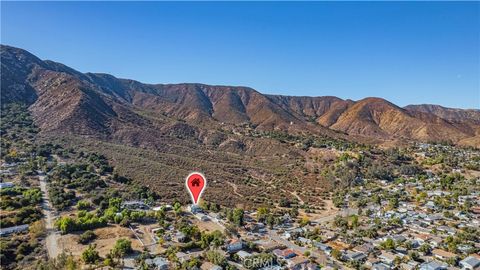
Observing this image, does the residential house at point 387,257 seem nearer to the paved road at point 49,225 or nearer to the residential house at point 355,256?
the residential house at point 355,256

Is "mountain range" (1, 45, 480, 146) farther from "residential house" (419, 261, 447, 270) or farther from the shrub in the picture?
"residential house" (419, 261, 447, 270)

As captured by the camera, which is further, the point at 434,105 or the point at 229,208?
the point at 434,105

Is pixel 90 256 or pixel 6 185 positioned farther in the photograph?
pixel 6 185

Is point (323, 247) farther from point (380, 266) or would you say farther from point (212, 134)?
point (212, 134)

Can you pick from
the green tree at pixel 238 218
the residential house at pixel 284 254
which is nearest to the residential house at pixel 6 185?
the green tree at pixel 238 218

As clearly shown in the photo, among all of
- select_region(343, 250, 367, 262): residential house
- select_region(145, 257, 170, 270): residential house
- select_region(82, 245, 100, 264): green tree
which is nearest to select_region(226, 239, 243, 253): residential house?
select_region(145, 257, 170, 270): residential house

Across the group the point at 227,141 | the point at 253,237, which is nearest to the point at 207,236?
the point at 253,237

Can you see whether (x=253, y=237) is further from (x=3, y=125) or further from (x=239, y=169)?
(x=3, y=125)

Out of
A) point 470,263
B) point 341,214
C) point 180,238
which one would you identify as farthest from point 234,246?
point 470,263
